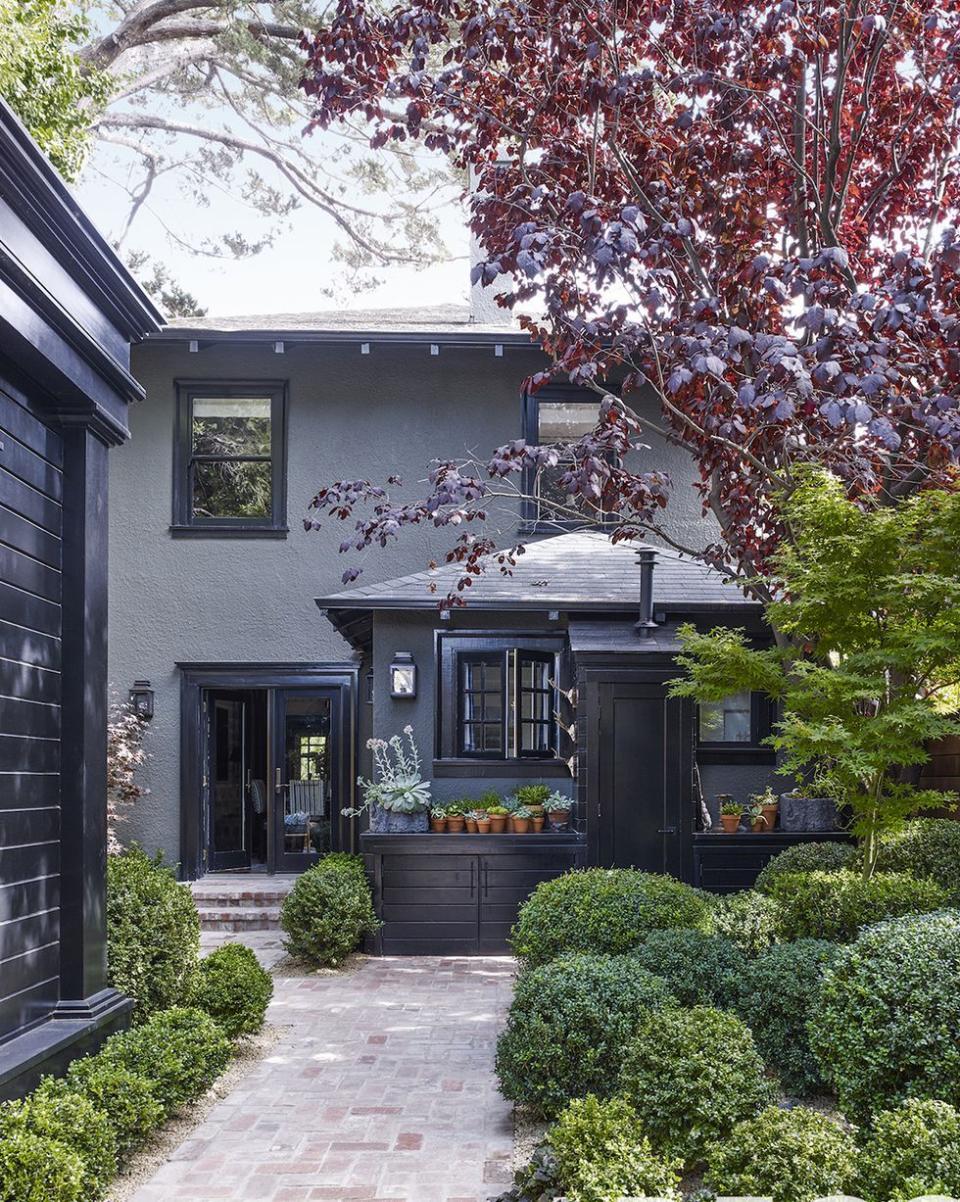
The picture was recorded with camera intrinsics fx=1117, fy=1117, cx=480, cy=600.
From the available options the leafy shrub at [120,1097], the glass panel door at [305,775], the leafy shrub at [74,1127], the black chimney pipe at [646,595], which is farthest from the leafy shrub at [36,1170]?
the glass panel door at [305,775]

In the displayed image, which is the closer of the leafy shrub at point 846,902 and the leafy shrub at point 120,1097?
the leafy shrub at point 120,1097

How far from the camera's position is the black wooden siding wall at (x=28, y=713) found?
4.89m

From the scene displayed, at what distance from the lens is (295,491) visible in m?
12.9

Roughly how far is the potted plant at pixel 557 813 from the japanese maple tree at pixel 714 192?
3068mm

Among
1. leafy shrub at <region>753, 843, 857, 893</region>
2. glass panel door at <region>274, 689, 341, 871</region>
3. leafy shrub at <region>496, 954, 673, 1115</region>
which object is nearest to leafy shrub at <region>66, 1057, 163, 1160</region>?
leafy shrub at <region>496, 954, 673, 1115</region>

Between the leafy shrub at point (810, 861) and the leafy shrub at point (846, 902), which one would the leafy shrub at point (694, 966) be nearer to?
the leafy shrub at point (846, 902)

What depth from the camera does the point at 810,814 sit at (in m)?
10.5

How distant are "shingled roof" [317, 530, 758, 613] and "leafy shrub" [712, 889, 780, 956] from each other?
4059 millimetres

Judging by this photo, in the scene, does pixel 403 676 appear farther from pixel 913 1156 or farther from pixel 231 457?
pixel 913 1156

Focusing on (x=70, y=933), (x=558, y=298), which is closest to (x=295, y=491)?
(x=558, y=298)

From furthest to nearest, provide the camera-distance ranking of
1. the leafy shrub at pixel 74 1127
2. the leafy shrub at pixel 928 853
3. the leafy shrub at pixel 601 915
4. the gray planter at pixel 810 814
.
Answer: the gray planter at pixel 810 814 → the leafy shrub at pixel 928 853 → the leafy shrub at pixel 601 915 → the leafy shrub at pixel 74 1127

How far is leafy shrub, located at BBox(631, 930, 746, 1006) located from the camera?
225 inches

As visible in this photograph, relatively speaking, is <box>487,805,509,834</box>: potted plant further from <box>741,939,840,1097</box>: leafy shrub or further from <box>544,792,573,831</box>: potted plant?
<box>741,939,840,1097</box>: leafy shrub

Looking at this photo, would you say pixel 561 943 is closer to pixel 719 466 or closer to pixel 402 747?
pixel 719 466
